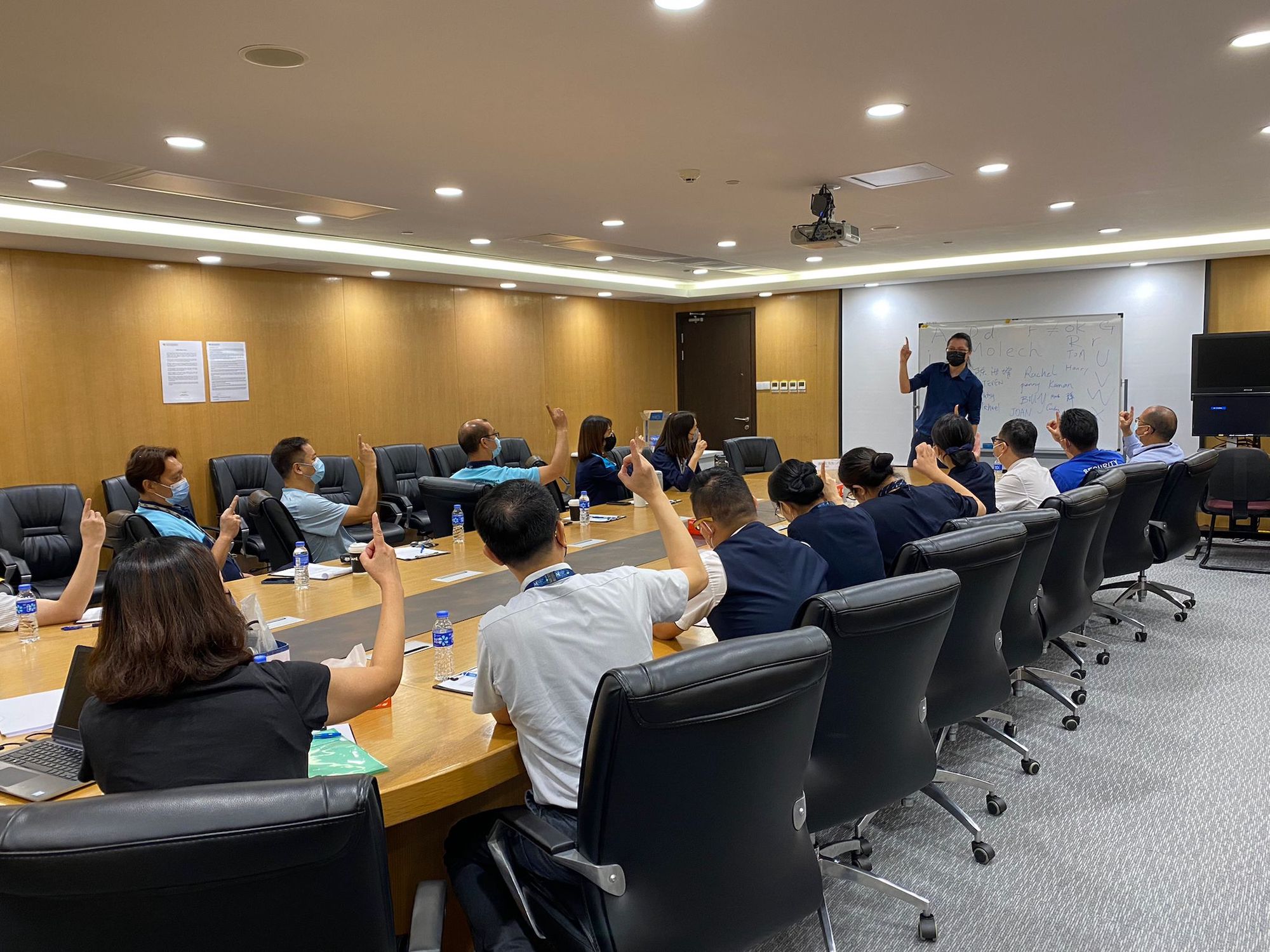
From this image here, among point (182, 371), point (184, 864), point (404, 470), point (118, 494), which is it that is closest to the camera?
point (184, 864)

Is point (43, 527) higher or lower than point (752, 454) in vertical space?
lower

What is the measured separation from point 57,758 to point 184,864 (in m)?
1.18

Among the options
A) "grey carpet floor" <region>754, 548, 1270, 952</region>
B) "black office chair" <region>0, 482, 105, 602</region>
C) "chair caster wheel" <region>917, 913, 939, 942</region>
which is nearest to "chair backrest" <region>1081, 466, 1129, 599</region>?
"grey carpet floor" <region>754, 548, 1270, 952</region>

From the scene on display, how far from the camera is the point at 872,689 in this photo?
215 centimetres

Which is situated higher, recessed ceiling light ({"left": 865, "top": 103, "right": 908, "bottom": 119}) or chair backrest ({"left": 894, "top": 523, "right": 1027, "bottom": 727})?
recessed ceiling light ({"left": 865, "top": 103, "right": 908, "bottom": 119})

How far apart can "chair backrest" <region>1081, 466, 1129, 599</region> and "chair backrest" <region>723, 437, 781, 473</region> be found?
3.96 m

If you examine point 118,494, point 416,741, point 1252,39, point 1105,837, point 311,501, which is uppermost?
point 1252,39

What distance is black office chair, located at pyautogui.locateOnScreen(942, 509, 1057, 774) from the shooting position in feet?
9.96

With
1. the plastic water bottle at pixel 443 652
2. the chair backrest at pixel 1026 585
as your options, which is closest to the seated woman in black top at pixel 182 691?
the plastic water bottle at pixel 443 652

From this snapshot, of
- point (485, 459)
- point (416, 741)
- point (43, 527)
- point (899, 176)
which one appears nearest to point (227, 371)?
point (43, 527)

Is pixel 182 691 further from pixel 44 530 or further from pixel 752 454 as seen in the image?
pixel 752 454

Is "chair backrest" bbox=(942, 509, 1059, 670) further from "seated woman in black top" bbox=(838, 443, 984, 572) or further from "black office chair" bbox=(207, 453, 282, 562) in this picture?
"black office chair" bbox=(207, 453, 282, 562)

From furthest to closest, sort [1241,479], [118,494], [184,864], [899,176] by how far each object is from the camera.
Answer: [1241,479]
[118,494]
[899,176]
[184,864]

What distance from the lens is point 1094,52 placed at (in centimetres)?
312
